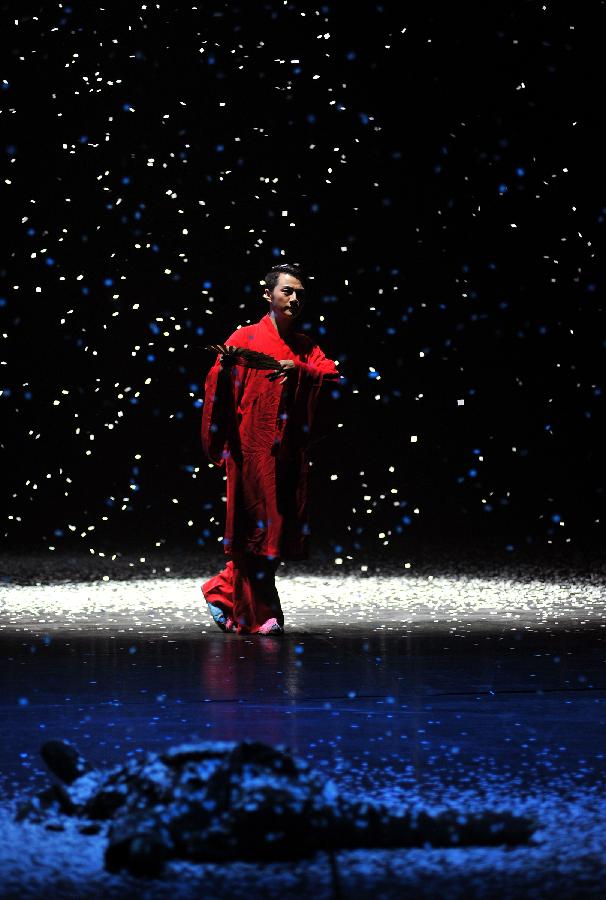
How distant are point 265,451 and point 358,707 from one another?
2.13m

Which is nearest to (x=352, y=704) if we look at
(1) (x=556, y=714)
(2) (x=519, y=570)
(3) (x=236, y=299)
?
(1) (x=556, y=714)

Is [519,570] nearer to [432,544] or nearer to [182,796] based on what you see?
[432,544]

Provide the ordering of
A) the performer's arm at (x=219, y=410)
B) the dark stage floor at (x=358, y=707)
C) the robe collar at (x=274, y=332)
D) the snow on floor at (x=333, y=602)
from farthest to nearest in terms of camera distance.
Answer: the snow on floor at (x=333, y=602) → the robe collar at (x=274, y=332) → the performer's arm at (x=219, y=410) → the dark stage floor at (x=358, y=707)

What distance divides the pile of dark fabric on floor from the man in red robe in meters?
3.42

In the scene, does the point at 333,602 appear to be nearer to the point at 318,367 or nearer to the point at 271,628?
the point at 271,628

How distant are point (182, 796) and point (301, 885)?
348mm

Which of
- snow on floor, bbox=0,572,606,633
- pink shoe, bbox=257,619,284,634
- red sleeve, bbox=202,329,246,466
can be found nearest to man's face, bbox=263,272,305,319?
red sleeve, bbox=202,329,246,466

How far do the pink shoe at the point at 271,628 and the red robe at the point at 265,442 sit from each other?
0.26 metres

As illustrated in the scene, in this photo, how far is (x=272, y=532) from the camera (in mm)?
6594

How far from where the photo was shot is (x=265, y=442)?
667 centimetres

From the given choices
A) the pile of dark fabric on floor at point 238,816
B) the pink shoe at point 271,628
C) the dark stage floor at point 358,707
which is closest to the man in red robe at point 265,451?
the pink shoe at point 271,628

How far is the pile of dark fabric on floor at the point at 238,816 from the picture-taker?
2.95 metres

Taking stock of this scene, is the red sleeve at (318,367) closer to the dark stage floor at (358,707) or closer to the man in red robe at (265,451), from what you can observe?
the man in red robe at (265,451)

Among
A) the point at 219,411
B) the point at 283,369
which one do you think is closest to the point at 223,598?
the point at 219,411
